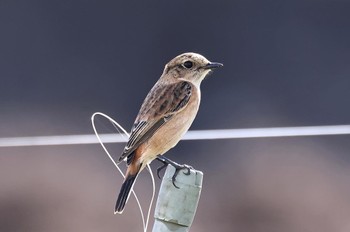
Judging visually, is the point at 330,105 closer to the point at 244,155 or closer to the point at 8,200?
the point at 244,155

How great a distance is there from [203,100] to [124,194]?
475 cm

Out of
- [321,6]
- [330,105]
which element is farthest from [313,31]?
[330,105]

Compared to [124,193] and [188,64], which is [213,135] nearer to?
[188,64]

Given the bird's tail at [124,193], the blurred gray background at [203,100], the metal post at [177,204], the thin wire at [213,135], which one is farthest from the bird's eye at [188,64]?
the thin wire at [213,135]

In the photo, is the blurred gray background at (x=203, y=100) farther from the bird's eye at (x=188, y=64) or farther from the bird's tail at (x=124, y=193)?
the bird's tail at (x=124, y=193)

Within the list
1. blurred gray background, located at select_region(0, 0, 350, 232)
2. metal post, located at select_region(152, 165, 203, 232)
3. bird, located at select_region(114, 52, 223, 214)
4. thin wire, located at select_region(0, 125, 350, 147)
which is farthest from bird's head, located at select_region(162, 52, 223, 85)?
thin wire, located at select_region(0, 125, 350, 147)

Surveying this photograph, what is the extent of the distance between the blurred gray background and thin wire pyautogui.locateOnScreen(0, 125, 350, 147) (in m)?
0.05

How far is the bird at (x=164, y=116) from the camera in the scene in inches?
127

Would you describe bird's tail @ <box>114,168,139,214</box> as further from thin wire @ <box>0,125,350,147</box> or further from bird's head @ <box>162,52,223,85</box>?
thin wire @ <box>0,125,350,147</box>

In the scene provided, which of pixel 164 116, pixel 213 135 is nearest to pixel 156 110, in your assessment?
pixel 164 116

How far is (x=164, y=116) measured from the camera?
11.1 feet

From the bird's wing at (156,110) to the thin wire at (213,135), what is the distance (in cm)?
319

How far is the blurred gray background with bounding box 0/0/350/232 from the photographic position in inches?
251

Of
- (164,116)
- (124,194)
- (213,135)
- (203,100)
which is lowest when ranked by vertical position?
(213,135)
